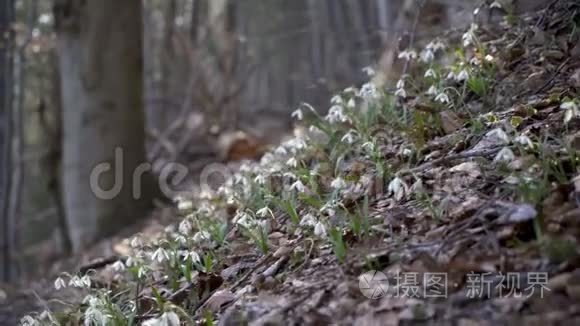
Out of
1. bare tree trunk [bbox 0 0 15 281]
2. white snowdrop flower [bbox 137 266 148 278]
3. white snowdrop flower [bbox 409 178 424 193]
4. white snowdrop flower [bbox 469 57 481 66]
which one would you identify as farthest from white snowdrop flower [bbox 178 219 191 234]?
bare tree trunk [bbox 0 0 15 281]

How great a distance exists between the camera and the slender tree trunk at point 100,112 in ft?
21.9

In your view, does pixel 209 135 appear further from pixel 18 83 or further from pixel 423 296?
pixel 423 296

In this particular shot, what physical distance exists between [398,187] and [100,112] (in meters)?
4.57

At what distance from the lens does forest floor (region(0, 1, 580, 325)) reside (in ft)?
7.26

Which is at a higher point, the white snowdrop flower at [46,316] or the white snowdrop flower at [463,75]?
the white snowdrop flower at [463,75]

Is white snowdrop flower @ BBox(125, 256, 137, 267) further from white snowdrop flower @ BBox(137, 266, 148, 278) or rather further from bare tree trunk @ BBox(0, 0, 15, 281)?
bare tree trunk @ BBox(0, 0, 15, 281)

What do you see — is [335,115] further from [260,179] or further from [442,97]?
A: [442,97]

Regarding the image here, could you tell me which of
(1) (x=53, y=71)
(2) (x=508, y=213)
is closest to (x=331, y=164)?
(2) (x=508, y=213)

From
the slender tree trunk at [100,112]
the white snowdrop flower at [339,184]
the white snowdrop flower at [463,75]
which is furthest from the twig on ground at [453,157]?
the slender tree trunk at [100,112]

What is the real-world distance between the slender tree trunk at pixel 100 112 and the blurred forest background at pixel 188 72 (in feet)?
0.18

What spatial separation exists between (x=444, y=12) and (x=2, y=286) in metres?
4.94

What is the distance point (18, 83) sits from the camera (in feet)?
30.0

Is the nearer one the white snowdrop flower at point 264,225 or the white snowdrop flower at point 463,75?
the white snowdrop flower at point 264,225

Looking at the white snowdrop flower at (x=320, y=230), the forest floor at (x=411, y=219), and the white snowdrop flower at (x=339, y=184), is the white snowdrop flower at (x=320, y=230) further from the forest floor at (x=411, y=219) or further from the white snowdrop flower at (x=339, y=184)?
the white snowdrop flower at (x=339, y=184)
